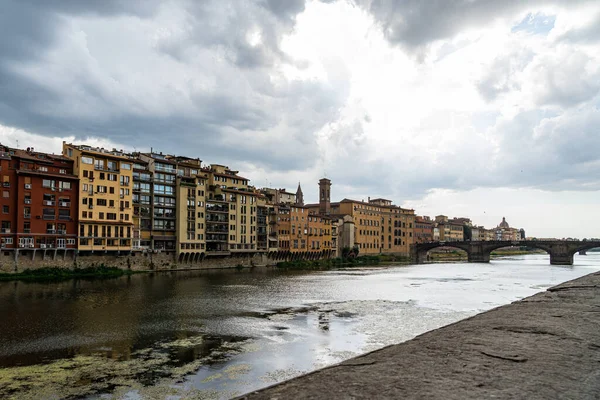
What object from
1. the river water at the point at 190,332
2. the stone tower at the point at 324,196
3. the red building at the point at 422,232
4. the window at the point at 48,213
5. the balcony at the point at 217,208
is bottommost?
the river water at the point at 190,332

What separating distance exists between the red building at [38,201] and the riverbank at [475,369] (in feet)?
204

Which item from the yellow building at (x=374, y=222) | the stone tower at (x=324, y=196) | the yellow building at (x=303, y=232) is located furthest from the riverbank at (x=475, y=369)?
the stone tower at (x=324, y=196)

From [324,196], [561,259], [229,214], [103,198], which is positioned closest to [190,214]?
[229,214]

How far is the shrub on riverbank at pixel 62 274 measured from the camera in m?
60.2

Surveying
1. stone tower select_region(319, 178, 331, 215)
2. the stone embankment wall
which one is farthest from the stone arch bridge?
the stone embankment wall

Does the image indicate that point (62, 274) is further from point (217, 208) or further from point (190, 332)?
point (190, 332)

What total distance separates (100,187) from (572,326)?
6757cm

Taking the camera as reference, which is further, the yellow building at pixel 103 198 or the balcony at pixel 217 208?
the balcony at pixel 217 208

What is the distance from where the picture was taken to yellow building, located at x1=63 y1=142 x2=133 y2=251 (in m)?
69.2

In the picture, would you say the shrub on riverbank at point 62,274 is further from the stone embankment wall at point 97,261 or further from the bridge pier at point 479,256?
the bridge pier at point 479,256

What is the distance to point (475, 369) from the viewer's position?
1159 centimetres

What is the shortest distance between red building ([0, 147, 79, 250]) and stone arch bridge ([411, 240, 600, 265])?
9959 centimetres

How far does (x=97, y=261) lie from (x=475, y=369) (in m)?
69.0

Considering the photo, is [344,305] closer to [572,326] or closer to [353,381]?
[572,326]
